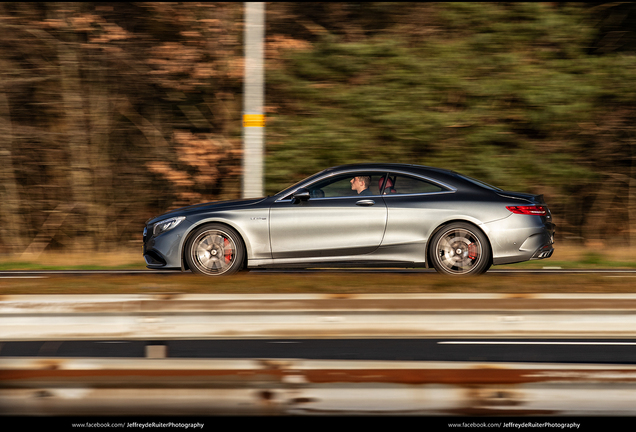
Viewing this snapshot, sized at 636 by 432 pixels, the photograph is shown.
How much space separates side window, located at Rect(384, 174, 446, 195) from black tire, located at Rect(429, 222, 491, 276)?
0.51 m

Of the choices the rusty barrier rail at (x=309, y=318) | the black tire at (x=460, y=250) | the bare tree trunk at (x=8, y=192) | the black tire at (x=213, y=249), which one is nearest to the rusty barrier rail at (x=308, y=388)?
the rusty barrier rail at (x=309, y=318)

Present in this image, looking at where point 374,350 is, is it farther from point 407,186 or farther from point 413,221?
point 407,186

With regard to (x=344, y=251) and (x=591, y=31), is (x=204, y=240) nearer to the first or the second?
(x=344, y=251)

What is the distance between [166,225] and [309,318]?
4638 millimetres

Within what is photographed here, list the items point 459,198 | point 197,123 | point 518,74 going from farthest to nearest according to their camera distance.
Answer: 1. point 197,123
2. point 518,74
3. point 459,198

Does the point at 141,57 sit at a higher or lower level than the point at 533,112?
higher

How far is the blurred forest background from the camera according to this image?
568 inches

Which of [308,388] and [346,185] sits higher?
[346,185]

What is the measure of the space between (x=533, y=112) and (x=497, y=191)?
6.54 meters

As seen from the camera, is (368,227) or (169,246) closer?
(368,227)

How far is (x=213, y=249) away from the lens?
28.3ft

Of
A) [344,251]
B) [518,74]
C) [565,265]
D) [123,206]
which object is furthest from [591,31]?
[123,206]

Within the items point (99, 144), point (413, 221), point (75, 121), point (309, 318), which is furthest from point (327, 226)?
point (75, 121)
